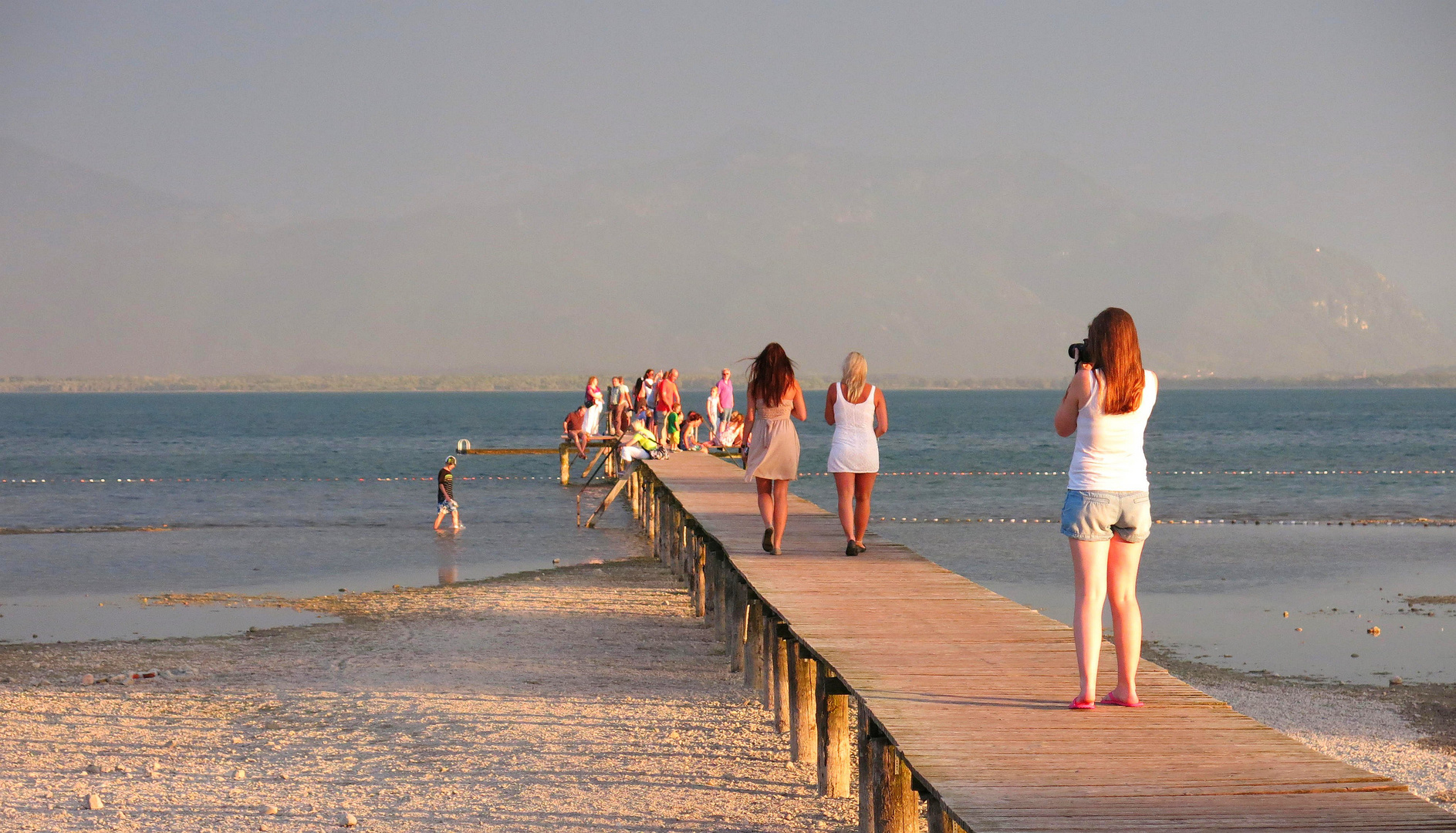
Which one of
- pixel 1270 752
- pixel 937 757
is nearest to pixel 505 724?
pixel 937 757

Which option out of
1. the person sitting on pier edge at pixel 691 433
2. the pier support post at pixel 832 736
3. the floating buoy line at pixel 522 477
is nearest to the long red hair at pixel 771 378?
the pier support post at pixel 832 736

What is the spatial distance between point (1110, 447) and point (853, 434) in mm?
4112

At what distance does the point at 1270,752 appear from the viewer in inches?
192

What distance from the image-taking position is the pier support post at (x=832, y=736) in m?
6.81

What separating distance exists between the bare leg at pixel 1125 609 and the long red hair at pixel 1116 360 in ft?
2.11

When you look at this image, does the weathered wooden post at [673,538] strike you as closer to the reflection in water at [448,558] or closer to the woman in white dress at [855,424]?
the reflection in water at [448,558]

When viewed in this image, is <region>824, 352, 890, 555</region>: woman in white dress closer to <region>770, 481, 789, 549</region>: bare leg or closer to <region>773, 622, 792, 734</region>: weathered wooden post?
<region>770, 481, 789, 549</region>: bare leg

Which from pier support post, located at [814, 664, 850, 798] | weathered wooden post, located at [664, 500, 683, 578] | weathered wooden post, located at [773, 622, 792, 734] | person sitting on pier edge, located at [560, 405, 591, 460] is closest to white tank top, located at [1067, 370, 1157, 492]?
pier support post, located at [814, 664, 850, 798]

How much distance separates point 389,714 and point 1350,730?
7214 millimetres

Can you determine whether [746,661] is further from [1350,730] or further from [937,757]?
[937,757]

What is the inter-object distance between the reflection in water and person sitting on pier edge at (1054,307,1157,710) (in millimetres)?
13202

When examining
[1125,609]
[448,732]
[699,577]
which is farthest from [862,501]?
[699,577]

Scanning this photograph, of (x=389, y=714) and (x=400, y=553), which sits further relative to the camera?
(x=400, y=553)

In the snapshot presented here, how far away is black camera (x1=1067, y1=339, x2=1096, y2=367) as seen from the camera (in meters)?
5.26
